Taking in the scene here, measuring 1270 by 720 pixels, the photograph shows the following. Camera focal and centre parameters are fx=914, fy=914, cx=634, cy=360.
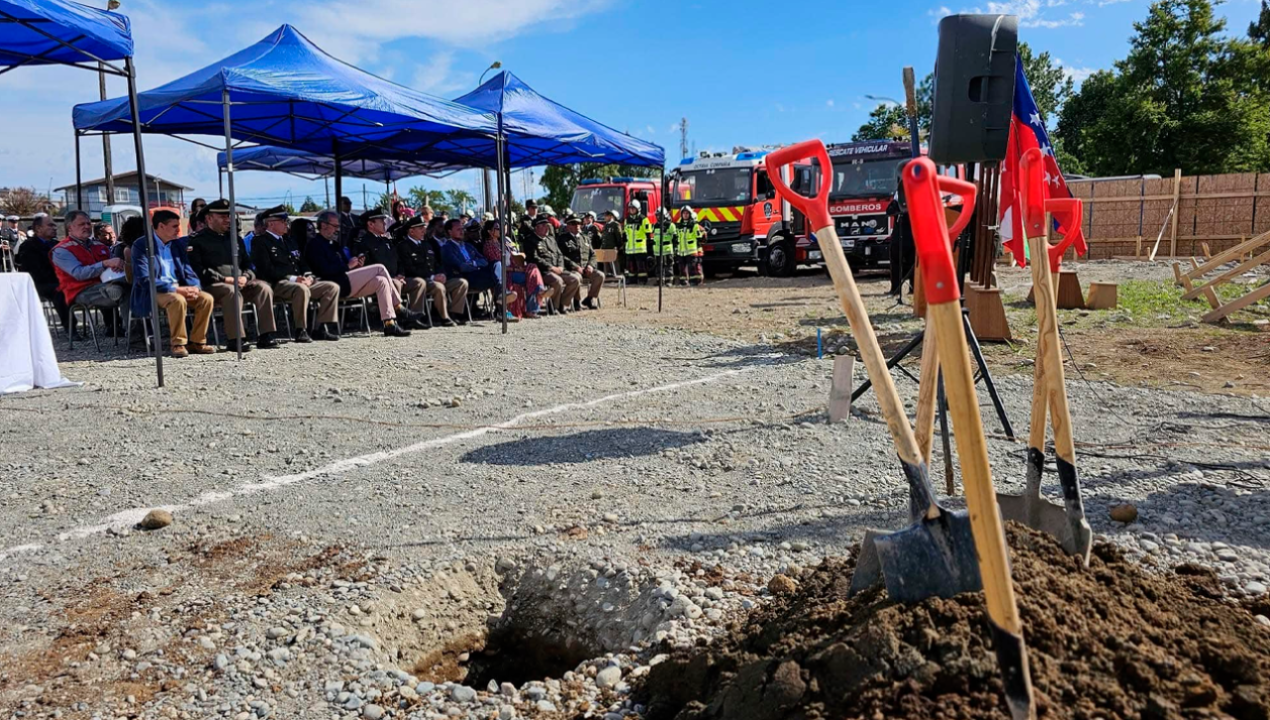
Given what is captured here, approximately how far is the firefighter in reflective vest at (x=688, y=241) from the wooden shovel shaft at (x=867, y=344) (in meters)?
17.1

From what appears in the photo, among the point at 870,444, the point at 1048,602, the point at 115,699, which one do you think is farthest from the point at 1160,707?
the point at 870,444

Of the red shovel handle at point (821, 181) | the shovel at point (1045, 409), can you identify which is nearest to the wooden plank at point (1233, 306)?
the shovel at point (1045, 409)

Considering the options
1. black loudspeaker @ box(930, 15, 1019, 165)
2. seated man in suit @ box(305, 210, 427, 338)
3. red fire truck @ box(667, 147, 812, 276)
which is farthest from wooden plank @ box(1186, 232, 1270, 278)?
seated man in suit @ box(305, 210, 427, 338)

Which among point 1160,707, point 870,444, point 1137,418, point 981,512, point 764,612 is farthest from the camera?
point 1137,418

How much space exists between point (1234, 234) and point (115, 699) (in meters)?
26.2

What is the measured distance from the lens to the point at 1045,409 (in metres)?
2.83

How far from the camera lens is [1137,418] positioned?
5875 millimetres

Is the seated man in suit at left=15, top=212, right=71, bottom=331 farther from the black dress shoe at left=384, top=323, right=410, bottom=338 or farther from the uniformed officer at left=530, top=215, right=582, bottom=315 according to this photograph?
the uniformed officer at left=530, top=215, right=582, bottom=315

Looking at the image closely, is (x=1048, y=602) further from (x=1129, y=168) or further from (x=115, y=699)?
(x=1129, y=168)

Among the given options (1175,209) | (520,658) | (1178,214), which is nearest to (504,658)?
(520,658)

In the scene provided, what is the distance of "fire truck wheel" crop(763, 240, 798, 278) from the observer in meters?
19.8

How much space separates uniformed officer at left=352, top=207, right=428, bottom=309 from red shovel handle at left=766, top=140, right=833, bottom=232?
9.19 metres

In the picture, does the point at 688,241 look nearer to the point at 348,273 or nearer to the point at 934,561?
the point at 348,273

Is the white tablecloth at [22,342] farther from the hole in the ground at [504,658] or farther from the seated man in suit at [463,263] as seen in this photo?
the hole in the ground at [504,658]
